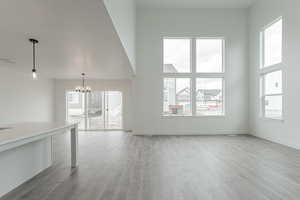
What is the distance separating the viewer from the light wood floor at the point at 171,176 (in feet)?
8.30

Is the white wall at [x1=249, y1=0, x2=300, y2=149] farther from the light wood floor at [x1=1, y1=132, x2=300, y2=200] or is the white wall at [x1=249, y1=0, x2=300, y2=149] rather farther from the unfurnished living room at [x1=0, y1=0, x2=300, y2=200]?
the light wood floor at [x1=1, y1=132, x2=300, y2=200]

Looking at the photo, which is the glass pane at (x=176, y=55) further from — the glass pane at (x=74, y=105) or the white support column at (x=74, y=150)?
the white support column at (x=74, y=150)

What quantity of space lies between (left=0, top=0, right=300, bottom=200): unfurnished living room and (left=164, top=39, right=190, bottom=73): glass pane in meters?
0.04

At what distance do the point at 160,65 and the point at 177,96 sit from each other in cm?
136

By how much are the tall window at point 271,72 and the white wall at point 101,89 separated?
5300 mm

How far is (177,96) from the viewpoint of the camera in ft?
25.0

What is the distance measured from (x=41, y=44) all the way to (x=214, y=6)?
625 centimetres

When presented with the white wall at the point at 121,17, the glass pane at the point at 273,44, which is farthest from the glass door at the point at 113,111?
the glass pane at the point at 273,44

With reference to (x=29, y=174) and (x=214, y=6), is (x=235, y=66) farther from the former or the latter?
(x=29, y=174)

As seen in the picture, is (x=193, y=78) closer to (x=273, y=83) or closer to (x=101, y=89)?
Answer: (x=273, y=83)

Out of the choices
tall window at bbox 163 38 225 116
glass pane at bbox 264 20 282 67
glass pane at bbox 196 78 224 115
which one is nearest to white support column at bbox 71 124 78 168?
tall window at bbox 163 38 225 116

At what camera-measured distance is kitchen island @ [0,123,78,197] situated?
2.18 meters

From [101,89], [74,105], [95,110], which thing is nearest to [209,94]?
[101,89]

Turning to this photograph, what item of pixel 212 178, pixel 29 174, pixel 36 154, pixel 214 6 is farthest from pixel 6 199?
pixel 214 6
